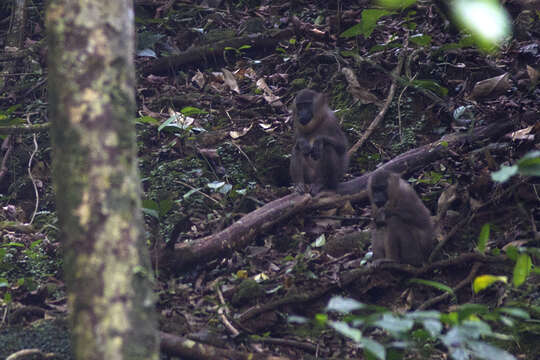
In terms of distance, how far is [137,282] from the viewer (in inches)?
90.7

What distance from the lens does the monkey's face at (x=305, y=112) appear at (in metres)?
6.93

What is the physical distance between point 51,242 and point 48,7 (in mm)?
3947

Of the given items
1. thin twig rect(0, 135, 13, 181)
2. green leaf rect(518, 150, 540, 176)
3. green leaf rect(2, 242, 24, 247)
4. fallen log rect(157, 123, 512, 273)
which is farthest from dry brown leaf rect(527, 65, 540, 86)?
thin twig rect(0, 135, 13, 181)

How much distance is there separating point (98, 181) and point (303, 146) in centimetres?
490

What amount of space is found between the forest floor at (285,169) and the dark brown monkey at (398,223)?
0.62ft

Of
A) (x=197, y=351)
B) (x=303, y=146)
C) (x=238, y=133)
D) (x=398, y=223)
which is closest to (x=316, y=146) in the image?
(x=303, y=146)

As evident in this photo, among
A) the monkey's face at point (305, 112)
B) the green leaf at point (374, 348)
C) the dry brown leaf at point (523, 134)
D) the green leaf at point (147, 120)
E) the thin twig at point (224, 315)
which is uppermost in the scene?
the monkey's face at point (305, 112)

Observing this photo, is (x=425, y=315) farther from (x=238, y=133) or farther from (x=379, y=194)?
(x=238, y=133)

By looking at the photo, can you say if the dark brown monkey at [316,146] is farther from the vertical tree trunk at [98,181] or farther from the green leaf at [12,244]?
the vertical tree trunk at [98,181]

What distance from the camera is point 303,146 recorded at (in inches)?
278

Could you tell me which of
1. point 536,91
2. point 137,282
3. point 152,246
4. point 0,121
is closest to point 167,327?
point 152,246

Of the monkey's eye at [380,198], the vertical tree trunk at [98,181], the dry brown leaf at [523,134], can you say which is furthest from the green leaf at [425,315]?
the dry brown leaf at [523,134]

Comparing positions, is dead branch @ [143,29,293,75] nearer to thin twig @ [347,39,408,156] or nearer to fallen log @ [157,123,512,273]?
thin twig @ [347,39,408,156]

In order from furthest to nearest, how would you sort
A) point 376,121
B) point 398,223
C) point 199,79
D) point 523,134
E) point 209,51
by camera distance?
point 209,51 < point 199,79 < point 376,121 < point 523,134 < point 398,223
